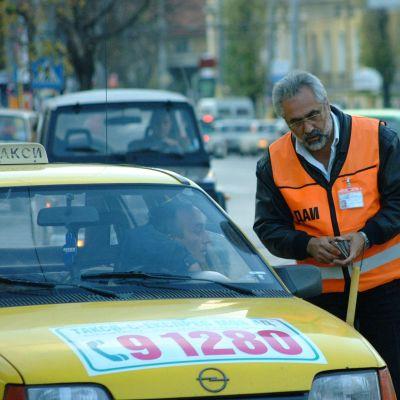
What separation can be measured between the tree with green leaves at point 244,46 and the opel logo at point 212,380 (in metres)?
70.8

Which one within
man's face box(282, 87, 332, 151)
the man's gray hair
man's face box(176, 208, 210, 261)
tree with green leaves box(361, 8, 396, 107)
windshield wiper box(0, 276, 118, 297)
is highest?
the man's gray hair

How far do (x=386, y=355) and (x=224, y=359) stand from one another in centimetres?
171

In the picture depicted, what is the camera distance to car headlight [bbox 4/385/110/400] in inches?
181

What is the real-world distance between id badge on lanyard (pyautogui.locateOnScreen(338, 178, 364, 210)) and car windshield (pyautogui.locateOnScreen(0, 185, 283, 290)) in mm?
477

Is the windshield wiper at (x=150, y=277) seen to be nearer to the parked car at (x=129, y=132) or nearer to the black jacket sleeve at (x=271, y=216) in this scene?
the black jacket sleeve at (x=271, y=216)

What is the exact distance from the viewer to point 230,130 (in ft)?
206

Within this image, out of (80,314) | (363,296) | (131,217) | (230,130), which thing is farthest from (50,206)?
(230,130)

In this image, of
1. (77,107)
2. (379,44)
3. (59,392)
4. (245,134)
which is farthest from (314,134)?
(379,44)

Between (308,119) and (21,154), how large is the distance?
1.34 metres

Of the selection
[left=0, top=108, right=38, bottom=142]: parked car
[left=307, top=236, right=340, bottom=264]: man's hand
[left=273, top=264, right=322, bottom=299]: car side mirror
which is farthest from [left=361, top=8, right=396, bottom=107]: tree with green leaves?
[left=273, top=264, right=322, bottom=299]: car side mirror

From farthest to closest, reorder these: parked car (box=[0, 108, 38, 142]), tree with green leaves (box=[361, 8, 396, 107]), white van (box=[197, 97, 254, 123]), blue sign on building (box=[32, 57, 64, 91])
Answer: white van (box=[197, 97, 254, 123]), tree with green leaves (box=[361, 8, 396, 107]), blue sign on building (box=[32, 57, 64, 91]), parked car (box=[0, 108, 38, 142])

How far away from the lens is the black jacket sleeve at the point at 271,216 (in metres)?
6.38

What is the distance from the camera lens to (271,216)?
256 inches

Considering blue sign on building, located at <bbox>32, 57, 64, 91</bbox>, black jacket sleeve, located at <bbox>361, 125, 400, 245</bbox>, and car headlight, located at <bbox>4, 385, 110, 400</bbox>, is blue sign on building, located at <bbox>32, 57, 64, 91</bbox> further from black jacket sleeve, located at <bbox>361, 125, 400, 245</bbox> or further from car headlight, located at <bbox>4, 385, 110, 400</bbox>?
car headlight, located at <bbox>4, 385, 110, 400</bbox>
